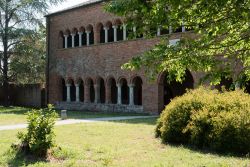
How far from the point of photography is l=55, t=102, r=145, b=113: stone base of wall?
26706 millimetres

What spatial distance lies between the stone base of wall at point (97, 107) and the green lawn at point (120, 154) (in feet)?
38.9

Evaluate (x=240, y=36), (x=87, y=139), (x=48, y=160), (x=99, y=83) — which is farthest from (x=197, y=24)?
(x=99, y=83)

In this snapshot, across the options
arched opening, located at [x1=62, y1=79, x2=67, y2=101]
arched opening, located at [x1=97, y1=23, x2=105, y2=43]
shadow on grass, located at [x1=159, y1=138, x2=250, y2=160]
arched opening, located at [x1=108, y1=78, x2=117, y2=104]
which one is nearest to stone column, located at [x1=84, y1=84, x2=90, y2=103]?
arched opening, located at [x1=108, y1=78, x2=117, y2=104]

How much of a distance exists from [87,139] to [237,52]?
841 centimetres

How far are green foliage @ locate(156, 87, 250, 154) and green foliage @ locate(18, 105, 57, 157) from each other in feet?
12.6

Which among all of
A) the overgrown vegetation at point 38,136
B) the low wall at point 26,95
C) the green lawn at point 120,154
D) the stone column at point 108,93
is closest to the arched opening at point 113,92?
the stone column at point 108,93

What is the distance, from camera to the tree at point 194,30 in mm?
4863

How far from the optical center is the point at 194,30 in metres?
5.58

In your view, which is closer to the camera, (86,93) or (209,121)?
(209,121)

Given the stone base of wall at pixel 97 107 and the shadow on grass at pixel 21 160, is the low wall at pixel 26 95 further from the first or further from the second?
the shadow on grass at pixel 21 160

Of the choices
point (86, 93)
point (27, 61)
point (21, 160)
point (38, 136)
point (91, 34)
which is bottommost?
point (21, 160)

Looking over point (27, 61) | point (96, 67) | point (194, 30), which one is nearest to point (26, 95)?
point (27, 61)

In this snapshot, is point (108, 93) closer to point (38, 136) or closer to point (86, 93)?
point (86, 93)

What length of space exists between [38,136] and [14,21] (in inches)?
1110
